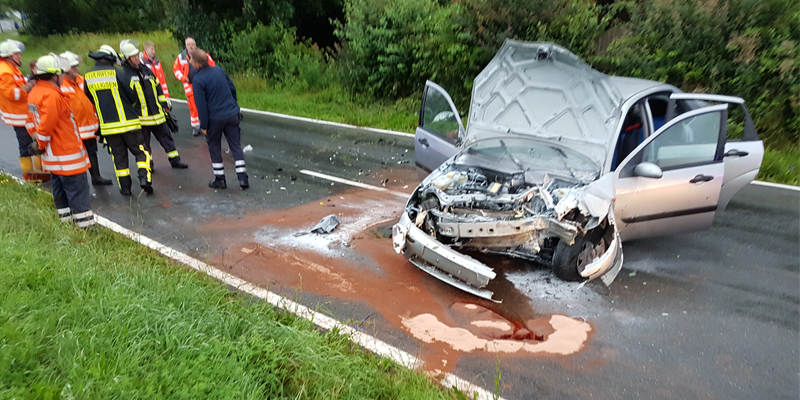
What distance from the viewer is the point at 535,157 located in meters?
5.05

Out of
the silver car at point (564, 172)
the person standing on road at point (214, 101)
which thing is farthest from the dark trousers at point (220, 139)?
the silver car at point (564, 172)

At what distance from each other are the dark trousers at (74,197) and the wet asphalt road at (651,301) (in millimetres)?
518

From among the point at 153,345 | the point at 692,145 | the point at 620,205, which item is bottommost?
the point at 153,345

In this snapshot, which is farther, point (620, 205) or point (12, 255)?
point (620, 205)

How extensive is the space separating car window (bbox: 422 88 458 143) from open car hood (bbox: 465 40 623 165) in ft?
0.75

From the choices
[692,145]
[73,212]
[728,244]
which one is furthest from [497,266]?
[73,212]

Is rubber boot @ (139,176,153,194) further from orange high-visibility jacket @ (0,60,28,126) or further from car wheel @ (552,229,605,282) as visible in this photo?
car wheel @ (552,229,605,282)

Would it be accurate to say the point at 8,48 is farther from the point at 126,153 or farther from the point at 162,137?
the point at 162,137

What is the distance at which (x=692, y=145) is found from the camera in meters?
4.90

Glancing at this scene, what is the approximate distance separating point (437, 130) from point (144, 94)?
434 cm

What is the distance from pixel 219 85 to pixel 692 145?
5.65 m

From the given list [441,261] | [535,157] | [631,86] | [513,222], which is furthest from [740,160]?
[441,261]

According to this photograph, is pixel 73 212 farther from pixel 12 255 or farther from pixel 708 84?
pixel 708 84

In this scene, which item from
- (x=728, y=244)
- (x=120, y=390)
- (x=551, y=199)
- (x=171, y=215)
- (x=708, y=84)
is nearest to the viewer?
(x=120, y=390)
